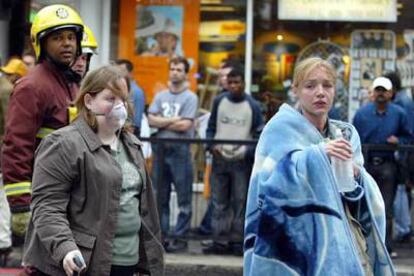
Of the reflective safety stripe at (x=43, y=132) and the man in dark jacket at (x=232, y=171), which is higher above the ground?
the reflective safety stripe at (x=43, y=132)

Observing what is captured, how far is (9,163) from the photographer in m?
4.93

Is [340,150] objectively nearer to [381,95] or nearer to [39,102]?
[39,102]

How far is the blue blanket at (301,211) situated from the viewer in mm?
4188

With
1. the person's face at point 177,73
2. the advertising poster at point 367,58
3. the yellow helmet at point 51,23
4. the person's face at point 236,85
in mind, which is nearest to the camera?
the yellow helmet at point 51,23

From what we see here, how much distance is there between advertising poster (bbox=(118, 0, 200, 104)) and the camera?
13.5 m

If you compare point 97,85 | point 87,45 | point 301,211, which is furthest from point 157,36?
point 301,211

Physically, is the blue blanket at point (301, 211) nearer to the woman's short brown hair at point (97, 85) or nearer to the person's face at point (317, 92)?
the person's face at point (317, 92)

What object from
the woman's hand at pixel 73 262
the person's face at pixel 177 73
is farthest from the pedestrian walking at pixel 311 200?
the person's face at pixel 177 73

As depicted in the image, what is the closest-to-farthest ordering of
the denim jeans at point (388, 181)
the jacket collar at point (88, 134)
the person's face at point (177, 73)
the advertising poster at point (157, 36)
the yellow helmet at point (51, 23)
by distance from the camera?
the jacket collar at point (88, 134)
the yellow helmet at point (51, 23)
the denim jeans at point (388, 181)
the person's face at point (177, 73)
the advertising poster at point (157, 36)

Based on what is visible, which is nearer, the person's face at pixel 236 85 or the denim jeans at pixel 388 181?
the denim jeans at pixel 388 181

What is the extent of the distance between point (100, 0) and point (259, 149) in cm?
940

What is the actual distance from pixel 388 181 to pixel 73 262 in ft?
21.0

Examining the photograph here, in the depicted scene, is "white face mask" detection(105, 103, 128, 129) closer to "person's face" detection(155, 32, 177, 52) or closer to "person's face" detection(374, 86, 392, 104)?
"person's face" detection(374, 86, 392, 104)

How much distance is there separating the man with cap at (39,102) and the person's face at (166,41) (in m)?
8.32
